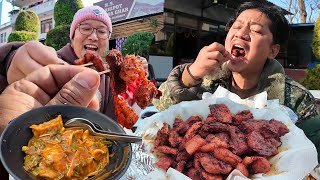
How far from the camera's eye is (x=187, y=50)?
12.2 m

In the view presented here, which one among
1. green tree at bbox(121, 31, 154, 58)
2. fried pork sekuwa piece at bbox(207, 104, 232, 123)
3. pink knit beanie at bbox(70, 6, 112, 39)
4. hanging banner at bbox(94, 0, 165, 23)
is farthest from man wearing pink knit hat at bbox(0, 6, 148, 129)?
hanging banner at bbox(94, 0, 165, 23)

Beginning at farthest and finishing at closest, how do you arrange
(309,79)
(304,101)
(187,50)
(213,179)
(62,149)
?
(187,50) < (309,79) < (304,101) < (213,179) < (62,149)

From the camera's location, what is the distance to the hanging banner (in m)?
12.2

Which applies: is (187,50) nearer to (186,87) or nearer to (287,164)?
(186,87)

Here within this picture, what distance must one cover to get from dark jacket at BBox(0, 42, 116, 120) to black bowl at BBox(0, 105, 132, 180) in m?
0.76

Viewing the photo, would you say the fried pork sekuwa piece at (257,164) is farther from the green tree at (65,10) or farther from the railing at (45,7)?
the railing at (45,7)

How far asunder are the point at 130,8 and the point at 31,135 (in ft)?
45.5

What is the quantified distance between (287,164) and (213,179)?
1.15 ft

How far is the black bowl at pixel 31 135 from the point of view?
0.89 metres

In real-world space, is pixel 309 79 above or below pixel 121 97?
below

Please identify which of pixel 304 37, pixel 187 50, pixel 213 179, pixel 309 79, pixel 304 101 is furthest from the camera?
pixel 187 50

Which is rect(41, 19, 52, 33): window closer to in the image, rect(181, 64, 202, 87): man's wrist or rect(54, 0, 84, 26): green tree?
rect(54, 0, 84, 26): green tree

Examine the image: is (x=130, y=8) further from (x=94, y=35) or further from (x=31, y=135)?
(x=31, y=135)

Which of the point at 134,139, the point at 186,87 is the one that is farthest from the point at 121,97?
the point at 134,139
